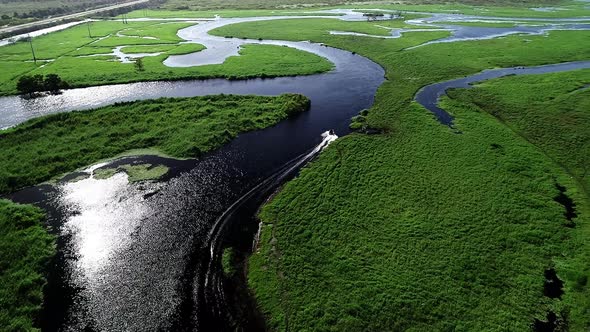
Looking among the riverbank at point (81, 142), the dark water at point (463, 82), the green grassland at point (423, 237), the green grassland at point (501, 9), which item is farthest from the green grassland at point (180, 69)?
the green grassland at point (501, 9)

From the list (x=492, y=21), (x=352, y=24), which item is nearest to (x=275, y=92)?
(x=352, y=24)

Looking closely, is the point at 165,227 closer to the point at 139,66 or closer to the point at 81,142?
the point at 81,142

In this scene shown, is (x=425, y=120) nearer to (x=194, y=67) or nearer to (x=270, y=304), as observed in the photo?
(x=270, y=304)

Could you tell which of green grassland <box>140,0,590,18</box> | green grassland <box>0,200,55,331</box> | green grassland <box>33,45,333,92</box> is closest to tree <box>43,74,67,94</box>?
green grassland <box>33,45,333,92</box>

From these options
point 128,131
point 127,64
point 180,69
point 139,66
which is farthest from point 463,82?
point 127,64

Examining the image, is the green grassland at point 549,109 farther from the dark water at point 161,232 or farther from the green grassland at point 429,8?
the green grassland at point 429,8

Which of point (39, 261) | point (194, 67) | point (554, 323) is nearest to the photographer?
point (554, 323)
